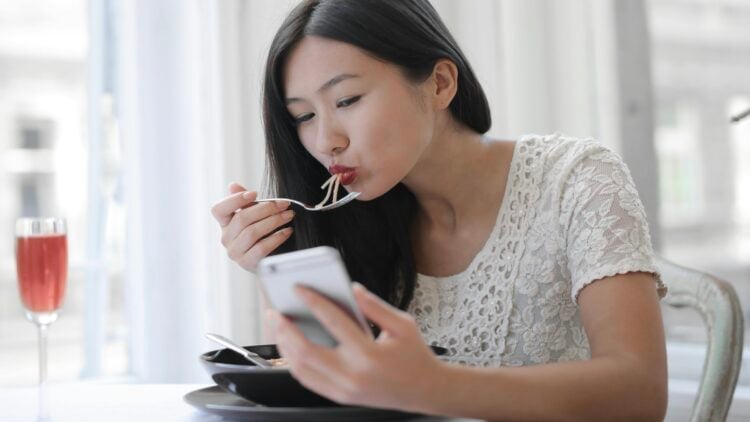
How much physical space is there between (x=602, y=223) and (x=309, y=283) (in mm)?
685

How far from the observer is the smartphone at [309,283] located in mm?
843

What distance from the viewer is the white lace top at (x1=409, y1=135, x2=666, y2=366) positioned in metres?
1.53

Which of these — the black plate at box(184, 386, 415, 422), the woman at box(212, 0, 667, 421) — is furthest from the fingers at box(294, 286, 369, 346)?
the woman at box(212, 0, 667, 421)

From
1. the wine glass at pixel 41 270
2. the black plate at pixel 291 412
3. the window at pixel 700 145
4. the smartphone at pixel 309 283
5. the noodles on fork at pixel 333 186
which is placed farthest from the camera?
the window at pixel 700 145

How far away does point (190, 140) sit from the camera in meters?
2.45

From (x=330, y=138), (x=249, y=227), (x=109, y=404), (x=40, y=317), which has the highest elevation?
(x=330, y=138)

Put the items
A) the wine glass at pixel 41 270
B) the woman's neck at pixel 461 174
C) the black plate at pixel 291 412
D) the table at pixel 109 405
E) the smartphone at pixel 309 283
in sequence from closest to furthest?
1. the smartphone at pixel 309 283
2. the black plate at pixel 291 412
3. the table at pixel 109 405
4. the wine glass at pixel 41 270
5. the woman's neck at pixel 461 174

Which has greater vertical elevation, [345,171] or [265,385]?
[345,171]

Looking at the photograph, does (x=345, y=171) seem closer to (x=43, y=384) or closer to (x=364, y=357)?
(x=43, y=384)

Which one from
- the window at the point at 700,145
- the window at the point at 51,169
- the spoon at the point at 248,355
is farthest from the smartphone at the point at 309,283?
the window at the point at 700,145

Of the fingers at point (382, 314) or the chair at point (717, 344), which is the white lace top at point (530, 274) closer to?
the chair at point (717, 344)

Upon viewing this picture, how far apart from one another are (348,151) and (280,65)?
0.67 feet

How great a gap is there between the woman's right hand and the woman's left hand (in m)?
0.71

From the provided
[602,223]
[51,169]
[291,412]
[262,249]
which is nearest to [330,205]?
[262,249]
